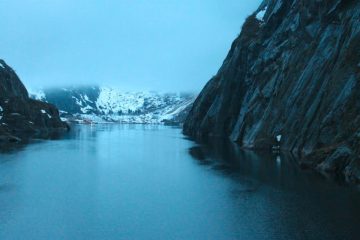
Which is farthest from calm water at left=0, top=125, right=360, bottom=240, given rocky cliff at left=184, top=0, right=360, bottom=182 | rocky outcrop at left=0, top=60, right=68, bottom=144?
rocky outcrop at left=0, top=60, right=68, bottom=144

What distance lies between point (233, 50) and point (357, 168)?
11605 cm

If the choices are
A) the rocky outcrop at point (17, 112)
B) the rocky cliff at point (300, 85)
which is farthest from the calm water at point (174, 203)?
the rocky outcrop at point (17, 112)

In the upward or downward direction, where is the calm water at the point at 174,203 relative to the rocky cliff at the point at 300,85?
downward

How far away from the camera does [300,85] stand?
83.2 meters

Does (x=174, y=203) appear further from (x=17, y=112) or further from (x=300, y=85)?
(x=17, y=112)

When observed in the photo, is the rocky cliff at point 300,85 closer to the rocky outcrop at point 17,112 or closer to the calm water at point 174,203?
the calm water at point 174,203

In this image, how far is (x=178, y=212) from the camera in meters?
37.0

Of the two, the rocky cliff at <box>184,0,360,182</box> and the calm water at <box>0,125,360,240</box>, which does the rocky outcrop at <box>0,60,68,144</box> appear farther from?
the calm water at <box>0,125,360,240</box>

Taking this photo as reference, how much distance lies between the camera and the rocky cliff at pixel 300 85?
193 ft

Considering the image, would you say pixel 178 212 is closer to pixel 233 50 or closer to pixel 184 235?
pixel 184 235

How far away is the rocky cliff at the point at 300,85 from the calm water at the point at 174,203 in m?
6.46

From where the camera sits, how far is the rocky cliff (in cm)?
5888

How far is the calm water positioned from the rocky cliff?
254 inches

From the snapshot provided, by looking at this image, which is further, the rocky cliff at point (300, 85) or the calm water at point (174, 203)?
the rocky cliff at point (300, 85)
